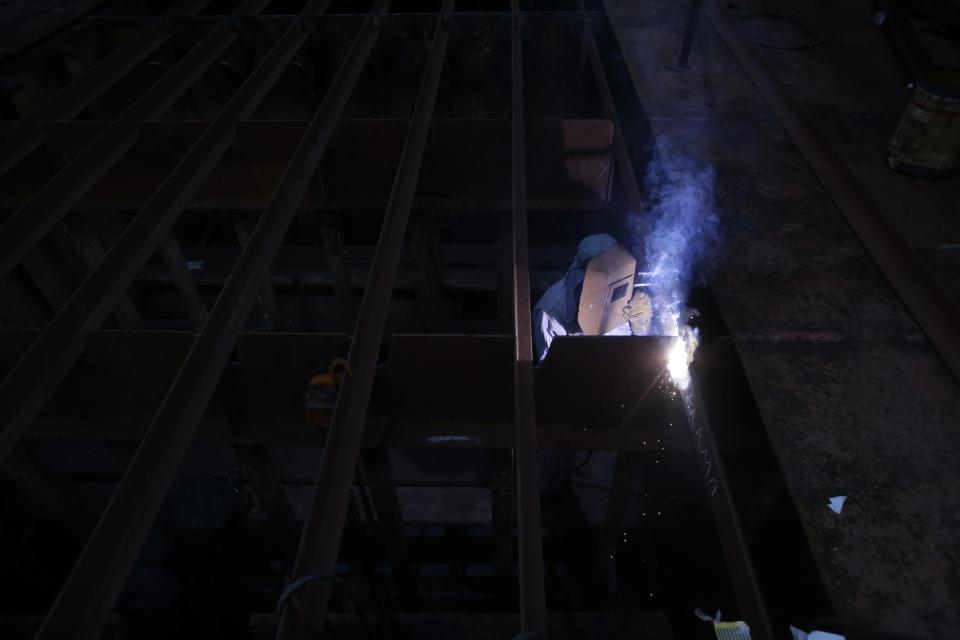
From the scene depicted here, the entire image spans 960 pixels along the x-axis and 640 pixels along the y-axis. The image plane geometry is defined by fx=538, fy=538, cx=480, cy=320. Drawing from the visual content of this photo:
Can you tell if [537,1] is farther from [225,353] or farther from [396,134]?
[225,353]

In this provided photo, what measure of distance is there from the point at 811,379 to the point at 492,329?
3674 millimetres

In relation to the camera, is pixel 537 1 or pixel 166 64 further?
pixel 537 1

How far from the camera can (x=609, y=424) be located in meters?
3.02

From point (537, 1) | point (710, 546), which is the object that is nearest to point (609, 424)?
point (710, 546)

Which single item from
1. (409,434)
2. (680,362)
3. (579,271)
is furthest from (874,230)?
(409,434)

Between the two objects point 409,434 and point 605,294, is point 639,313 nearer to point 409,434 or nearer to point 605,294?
point 605,294

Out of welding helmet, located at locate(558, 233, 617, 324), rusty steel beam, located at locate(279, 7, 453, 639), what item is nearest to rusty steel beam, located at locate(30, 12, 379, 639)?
rusty steel beam, located at locate(279, 7, 453, 639)

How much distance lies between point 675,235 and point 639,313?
63 centimetres

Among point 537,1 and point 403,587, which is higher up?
point 537,1

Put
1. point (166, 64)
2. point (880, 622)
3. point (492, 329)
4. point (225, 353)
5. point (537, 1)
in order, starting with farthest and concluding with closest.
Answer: point (537, 1) < point (492, 329) < point (166, 64) < point (225, 353) < point (880, 622)

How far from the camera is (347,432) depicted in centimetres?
215

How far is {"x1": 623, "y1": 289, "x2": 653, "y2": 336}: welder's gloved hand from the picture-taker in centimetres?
377

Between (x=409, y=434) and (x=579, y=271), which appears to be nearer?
(x=409, y=434)

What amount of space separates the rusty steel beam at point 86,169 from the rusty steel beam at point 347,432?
188 centimetres
